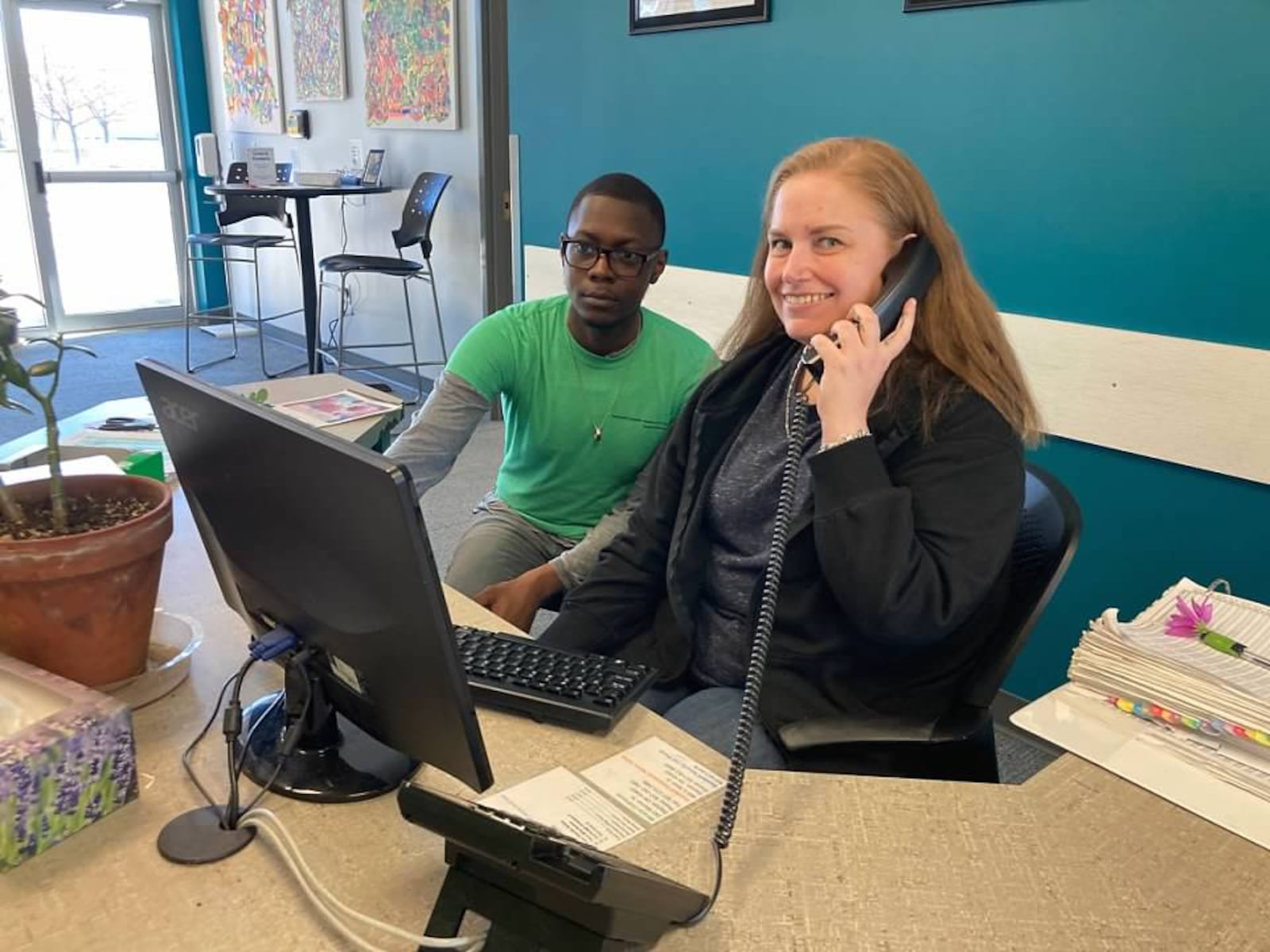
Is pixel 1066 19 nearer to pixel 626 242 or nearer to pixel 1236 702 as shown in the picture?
pixel 626 242

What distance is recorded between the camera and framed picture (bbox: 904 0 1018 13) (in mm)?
2066

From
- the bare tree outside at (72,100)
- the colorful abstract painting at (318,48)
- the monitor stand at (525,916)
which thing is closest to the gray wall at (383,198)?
the colorful abstract painting at (318,48)

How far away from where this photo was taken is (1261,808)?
3.03ft

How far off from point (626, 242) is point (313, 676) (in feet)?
3.65

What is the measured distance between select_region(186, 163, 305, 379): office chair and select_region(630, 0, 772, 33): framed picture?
7.83 ft

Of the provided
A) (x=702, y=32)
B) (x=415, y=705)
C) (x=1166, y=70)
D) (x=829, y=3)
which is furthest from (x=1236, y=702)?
(x=702, y=32)

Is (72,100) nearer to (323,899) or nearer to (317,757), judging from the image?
(317,757)

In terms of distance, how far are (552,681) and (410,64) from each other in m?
4.26

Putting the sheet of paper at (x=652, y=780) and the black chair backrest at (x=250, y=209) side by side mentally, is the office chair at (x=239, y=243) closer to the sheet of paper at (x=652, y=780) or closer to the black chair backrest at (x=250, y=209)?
the black chair backrest at (x=250, y=209)

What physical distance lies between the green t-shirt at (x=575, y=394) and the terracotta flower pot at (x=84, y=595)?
91 centimetres

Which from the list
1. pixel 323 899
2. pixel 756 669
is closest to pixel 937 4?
pixel 756 669

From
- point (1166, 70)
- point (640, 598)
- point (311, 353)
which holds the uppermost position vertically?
point (1166, 70)

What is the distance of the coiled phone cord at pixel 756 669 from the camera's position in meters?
0.85

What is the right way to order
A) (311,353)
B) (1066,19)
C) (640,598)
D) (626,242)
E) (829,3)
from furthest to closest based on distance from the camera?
(311,353)
(829,3)
(1066,19)
(626,242)
(640,598)
